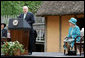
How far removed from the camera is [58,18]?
70.9 ft

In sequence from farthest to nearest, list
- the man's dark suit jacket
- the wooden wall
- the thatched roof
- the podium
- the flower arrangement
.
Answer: the wooden wall < the thatched roof < the man's dark suit jacket < the podium < the flower arrangement

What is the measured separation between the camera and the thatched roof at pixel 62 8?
67.1ft

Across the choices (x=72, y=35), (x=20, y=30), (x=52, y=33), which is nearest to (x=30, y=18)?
(x=20, y=30)

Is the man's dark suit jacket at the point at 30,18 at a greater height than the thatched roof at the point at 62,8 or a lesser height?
lesser

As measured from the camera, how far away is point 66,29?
21328 millimetres

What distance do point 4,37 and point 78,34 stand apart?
119 inches

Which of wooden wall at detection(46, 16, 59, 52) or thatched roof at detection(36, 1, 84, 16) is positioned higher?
thatched roof at detection(36, 1, 84, 16)

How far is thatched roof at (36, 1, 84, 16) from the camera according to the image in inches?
805

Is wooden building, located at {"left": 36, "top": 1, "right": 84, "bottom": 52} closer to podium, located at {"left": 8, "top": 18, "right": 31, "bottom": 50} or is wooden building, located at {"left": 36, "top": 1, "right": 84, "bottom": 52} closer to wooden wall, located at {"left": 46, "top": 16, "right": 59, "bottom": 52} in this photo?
wooden wall, located at {"left": 46, "top": 16, "right": 59, "bottom": 52}

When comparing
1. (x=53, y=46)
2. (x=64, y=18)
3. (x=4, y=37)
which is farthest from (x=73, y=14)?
(x=4, y=37)

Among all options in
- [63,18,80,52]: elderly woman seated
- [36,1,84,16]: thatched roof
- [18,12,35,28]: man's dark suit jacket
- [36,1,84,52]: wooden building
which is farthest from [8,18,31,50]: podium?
[36,1,84,52]: wooden building

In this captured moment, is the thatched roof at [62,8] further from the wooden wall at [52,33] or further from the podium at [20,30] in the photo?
the podium at [20,30]

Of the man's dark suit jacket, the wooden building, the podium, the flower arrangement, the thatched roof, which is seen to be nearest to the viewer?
the flower arrangement

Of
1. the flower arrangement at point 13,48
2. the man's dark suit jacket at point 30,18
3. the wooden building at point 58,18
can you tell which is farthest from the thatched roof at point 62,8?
the flower arrangement at point 13,48
